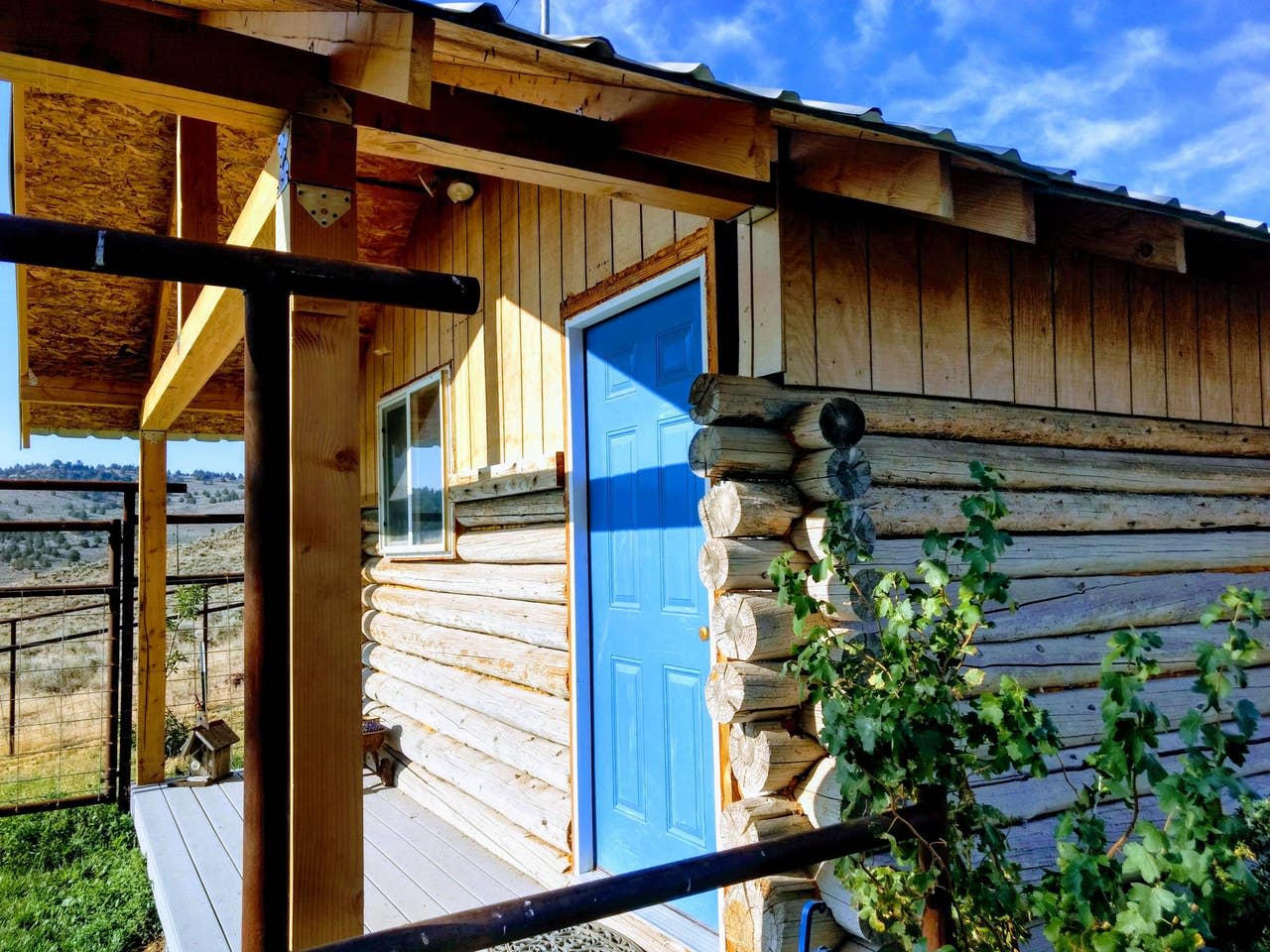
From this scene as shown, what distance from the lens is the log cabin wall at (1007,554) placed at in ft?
9.08

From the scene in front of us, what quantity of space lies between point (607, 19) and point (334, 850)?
2984 centimetres

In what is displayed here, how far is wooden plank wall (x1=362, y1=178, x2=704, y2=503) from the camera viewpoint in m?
3.97

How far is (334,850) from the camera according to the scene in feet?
6.68

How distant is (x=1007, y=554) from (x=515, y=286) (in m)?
2.82

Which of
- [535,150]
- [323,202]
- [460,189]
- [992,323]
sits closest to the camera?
[323,202]

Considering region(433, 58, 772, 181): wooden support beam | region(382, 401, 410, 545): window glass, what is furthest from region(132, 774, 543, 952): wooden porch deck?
region(433, 58, 772, 181): wooden support beam

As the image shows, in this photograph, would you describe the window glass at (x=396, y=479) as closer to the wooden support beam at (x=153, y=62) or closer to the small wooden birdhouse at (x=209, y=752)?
the small wooden birdhouse at (x=209, y=752)

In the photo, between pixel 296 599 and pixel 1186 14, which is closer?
pixel 296 599

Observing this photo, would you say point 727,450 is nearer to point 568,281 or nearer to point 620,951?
point 568,281

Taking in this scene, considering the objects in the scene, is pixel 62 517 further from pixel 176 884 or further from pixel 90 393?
pixel 176 884

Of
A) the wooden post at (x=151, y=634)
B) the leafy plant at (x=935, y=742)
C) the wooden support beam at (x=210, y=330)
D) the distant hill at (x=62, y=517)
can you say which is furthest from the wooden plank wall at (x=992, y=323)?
the distant hill at (x=62, y=517)

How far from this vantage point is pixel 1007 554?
11.3ft

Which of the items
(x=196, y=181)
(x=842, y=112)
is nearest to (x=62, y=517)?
(x=196, y=181)

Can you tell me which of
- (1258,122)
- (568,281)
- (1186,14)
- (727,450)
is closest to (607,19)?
(1186,14)
